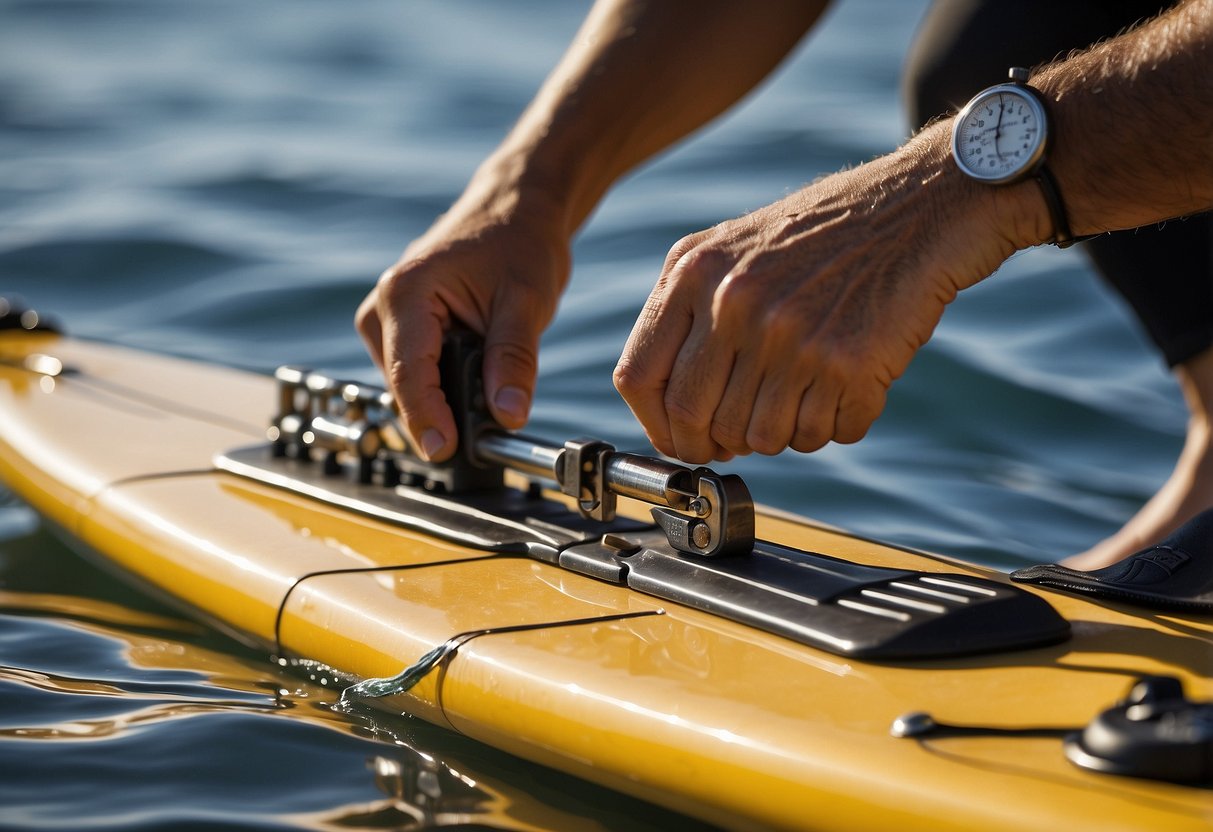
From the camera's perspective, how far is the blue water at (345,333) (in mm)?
1542

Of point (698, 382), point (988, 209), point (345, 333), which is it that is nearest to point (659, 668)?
point (698, 382)

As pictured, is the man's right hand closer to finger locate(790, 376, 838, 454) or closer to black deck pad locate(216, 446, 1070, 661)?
black deck pad locate(216, 446, 1070, 661)

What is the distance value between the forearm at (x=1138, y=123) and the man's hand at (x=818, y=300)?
0.06 m

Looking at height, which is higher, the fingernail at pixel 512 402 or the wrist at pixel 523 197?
the wrist at pixel 523 197

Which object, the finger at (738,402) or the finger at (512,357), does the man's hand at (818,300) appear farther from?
the finger at (512,357)

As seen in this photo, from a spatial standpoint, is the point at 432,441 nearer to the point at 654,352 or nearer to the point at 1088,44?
the point at 654,352

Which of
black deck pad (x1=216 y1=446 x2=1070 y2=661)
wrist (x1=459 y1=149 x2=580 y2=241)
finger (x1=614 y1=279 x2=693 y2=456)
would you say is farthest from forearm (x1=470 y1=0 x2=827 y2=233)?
finger (x1=614 y1=279 x2=693 y2=456)

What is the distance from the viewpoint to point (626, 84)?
2203mm

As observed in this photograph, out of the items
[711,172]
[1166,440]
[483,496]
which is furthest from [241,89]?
[483,496]

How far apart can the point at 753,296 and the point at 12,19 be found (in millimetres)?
12424

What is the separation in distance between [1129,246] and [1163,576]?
752 mm

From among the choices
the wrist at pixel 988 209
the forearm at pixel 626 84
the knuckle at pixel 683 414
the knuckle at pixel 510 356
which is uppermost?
the forearm at pixel 626 84

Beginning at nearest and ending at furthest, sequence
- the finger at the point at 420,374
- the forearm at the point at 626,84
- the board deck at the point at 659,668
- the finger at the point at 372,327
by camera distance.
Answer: the board deck at the point at 659,668, the finger at the point at 420,374, the finger at the point at 372,327, the forearm at the point at 626,84

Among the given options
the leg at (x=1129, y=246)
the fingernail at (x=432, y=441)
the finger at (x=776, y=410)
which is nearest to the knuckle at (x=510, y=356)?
the fingernail at (x=432, y=441)
